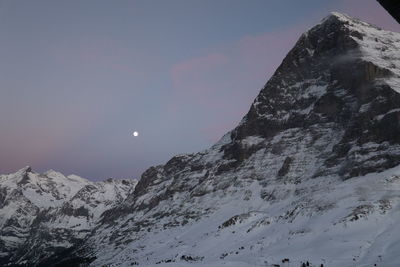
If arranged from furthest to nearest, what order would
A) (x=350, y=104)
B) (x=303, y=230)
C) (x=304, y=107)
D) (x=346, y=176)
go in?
(x=304, y=107) → (x=350, y=104) → (x=346, y=176) → (x=303, y=230)

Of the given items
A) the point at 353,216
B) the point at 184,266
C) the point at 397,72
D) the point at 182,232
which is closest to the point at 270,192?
the point at 182,232

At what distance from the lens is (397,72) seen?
17088 centimetres

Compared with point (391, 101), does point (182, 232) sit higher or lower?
lower

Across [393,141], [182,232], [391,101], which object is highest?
[391,101]

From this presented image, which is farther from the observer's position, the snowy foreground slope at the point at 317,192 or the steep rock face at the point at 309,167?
the steep rock face at the point at 309,167

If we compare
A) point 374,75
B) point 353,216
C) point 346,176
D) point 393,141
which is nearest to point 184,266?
point 353,216

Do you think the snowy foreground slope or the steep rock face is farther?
the steep rock face

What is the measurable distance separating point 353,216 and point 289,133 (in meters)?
103

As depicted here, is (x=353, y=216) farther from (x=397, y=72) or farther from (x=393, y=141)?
(x=397, y=72)

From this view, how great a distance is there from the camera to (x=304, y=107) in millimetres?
199125

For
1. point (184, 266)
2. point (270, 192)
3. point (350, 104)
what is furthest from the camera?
point (350, 104)

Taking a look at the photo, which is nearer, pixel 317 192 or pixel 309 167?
pixel 317 192

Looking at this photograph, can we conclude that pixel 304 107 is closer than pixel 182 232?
No

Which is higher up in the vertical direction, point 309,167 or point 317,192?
point 309,167
